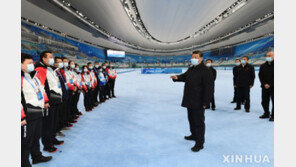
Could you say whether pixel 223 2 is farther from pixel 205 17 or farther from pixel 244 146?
pixel 244 146

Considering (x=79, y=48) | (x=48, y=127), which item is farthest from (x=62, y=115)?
(x=79, y=48)

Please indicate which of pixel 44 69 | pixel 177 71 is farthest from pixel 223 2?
pixel 44 69

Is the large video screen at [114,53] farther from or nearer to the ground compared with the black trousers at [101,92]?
farther from the ground

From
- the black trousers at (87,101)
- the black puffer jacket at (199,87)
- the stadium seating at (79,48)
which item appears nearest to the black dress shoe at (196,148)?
the black puffer jacket at (199,87)

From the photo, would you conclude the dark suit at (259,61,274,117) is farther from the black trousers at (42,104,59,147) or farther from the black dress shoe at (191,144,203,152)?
the black trousers at (42,104,59,147)

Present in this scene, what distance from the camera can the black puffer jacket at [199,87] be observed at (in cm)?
244

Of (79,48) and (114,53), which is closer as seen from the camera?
(79,48)

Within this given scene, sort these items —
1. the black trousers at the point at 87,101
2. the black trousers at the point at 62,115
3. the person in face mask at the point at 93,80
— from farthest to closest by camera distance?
the person in face mask at the point at 93,80 < the black trousers at the point at 87,101 < the black trousers at the point at 62,115

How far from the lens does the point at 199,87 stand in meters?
2.51

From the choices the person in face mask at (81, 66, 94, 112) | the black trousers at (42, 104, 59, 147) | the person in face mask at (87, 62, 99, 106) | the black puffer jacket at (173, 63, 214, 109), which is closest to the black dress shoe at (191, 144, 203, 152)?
the black puffer jacket at (173, 63, 214, 109)

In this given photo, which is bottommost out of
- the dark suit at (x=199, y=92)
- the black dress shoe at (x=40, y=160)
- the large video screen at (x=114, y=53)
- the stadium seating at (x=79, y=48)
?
the black dress shoe at (x=40, y=160)

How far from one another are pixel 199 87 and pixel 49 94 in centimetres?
250

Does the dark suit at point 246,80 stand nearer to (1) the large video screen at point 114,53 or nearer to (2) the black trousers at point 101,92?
(2) the black trousers at point 101,92

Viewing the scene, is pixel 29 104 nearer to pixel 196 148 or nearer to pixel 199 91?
pixel 199 91
